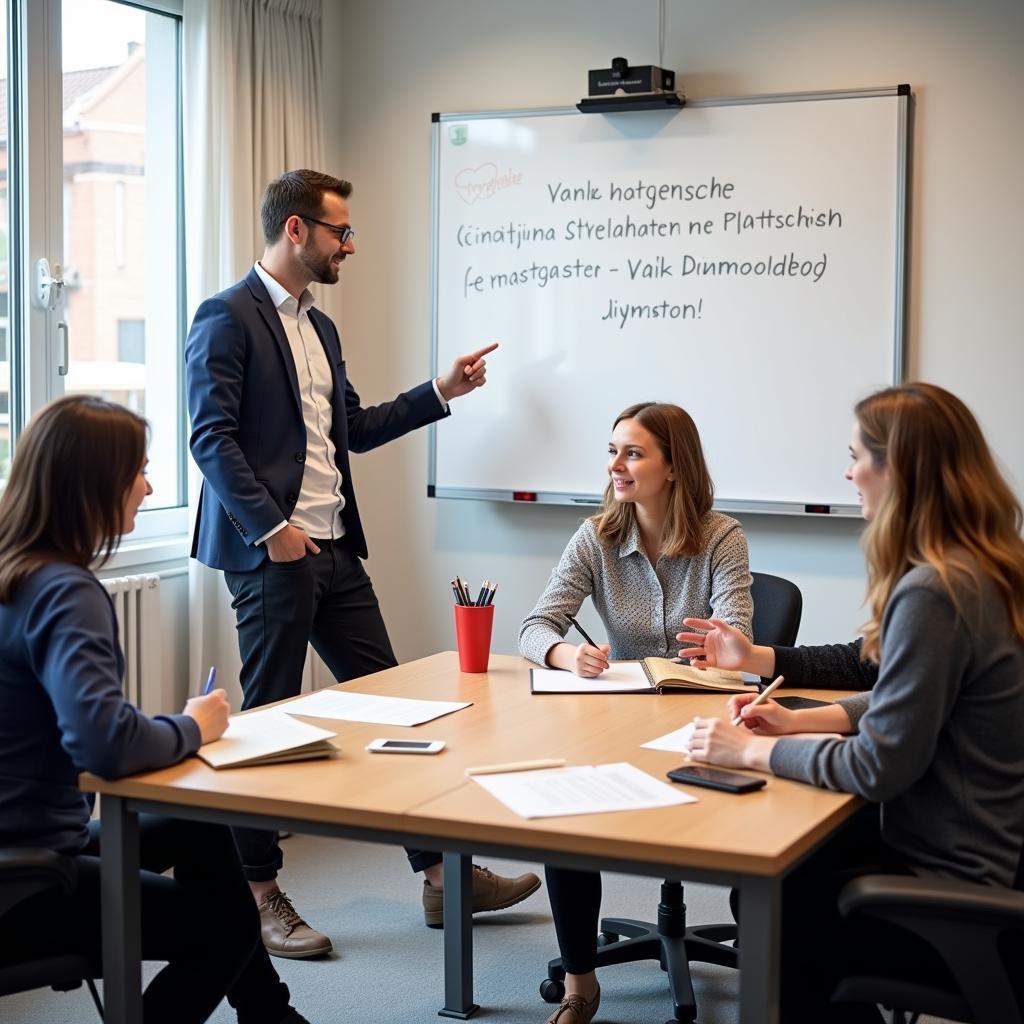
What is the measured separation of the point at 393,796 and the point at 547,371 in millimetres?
2506

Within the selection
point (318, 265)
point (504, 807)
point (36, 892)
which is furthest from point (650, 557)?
point (36, 892)

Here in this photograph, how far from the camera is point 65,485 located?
1.91 m

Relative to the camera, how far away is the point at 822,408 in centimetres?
381

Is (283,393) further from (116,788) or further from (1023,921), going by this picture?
(1023,921)

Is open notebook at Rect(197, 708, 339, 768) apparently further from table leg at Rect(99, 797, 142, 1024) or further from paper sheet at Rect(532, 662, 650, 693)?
paper sheet at Rect(532, 662, 650, 693)

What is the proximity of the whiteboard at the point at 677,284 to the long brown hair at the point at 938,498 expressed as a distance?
6.31ft

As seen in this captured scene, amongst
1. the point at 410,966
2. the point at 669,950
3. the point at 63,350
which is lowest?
the point at 410,966

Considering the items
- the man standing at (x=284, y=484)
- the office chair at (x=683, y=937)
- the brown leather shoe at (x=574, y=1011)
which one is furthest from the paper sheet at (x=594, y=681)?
the man standing at (x=284, y=484)

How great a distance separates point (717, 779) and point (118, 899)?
0.83m

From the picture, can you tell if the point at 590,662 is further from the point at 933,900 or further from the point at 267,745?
the point at 933,900

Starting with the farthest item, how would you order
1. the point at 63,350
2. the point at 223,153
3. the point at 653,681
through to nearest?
1. the point at 223,153
2. the point at 63,350
3. the point at 653,681

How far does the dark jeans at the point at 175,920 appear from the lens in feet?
6.19

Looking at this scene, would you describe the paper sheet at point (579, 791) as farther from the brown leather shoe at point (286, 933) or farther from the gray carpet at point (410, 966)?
the brown leather shoe at point (286, 933)

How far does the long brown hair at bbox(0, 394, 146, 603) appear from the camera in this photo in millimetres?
1901
